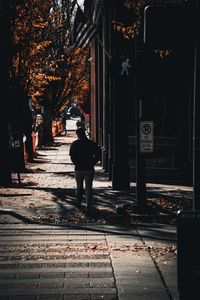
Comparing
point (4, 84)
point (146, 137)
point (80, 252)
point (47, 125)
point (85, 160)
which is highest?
point (4, 84)

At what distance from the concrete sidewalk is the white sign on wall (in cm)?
139

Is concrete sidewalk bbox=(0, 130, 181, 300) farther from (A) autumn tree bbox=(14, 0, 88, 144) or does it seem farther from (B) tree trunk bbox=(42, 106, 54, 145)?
(B) tree trunk bbox=(42, 106, 54, 145)

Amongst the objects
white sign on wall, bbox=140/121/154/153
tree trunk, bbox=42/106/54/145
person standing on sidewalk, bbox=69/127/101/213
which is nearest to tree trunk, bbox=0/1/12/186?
person standing on sidewalk, bbox=69/127/101/213

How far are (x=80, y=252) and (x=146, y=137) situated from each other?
4.45 metres

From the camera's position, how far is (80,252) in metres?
10.0

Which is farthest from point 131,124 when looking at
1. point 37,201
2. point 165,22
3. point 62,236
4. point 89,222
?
point 165,22

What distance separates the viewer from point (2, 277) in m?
8.50

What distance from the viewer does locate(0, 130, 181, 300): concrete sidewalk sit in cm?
787

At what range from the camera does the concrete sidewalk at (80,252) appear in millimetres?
7871

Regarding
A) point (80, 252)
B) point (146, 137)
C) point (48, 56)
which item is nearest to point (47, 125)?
point (48, 56)

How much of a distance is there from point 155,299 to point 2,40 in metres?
14.8

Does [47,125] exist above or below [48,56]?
below

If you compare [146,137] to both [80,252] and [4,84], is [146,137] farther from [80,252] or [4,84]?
[4,84]

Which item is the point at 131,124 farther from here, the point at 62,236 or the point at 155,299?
the point at 155,299
